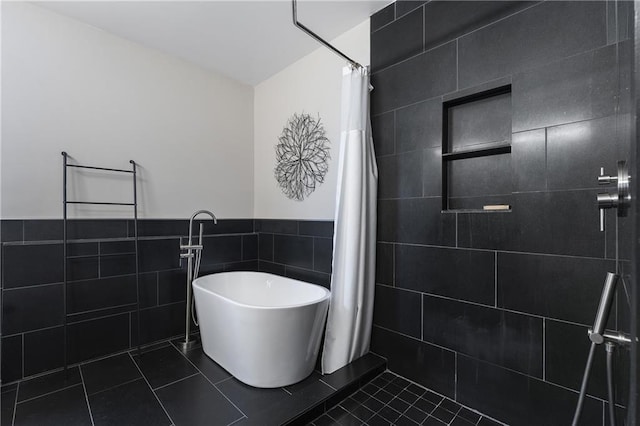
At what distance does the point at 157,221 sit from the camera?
2564 mm

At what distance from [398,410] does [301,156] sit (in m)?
2.13

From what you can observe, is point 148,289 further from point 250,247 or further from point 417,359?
point 417,359

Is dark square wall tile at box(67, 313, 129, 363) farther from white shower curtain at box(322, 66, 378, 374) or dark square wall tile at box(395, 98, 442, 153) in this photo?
dark square wall tile at box(395, 98, 442, 153)

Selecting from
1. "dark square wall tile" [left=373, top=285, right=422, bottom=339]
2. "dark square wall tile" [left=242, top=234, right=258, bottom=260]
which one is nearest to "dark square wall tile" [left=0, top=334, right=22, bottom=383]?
"dark square wall tile" [left=242, top=234, right=258, bottom=260]

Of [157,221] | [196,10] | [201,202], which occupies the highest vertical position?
[196,10]

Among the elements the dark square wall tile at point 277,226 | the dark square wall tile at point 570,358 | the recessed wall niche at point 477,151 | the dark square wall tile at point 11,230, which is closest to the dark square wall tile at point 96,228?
the dark square wall tile at point 11,230

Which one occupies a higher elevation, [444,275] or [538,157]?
[538,157]

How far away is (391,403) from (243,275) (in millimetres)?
1679

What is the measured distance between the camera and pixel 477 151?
1.68 meters

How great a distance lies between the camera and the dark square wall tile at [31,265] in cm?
188

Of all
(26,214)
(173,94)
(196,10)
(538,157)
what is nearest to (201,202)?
(173,94)

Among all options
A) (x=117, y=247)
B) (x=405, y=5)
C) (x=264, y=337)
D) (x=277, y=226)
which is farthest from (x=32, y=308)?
(x=405, y=5)

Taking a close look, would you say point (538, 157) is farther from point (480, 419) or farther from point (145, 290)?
point (145, 290)

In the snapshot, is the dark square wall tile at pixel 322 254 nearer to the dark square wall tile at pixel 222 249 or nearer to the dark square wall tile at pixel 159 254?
the dark square wall tile at pixel 222 249
